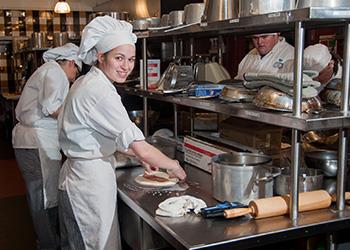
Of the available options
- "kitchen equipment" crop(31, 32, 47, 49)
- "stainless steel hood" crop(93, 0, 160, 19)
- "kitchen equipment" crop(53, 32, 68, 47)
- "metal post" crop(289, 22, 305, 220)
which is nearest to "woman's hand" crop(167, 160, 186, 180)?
"metal post" crop(289, 22, 305, 220)

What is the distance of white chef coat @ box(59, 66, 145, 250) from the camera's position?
1.84 meters

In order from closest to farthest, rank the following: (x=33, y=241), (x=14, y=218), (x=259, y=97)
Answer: (x=259, y=97) → (x=33, y=241) → (x=14, y=218)

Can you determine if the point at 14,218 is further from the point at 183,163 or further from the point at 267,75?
the point at 267,75

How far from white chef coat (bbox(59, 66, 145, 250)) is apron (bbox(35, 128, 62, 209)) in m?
1.19

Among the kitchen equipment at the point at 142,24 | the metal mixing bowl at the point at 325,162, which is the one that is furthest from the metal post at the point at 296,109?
the kitchen equipment at the point at 142,24

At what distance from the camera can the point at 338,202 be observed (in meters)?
1.61

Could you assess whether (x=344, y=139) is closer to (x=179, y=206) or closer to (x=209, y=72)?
(x=179, y=206)

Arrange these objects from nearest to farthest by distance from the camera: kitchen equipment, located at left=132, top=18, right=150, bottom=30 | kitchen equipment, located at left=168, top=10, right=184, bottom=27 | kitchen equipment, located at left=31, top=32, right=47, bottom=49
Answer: kitchen equipment, located at left=168, top=10, right=184, bottom=27
kitchen equipment, located at left=132, top=18, right=150, bottom=30
kitchen equipment, located at left=31, top=32, right=47, bottom=49

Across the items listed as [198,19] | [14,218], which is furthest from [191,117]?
[14,218]

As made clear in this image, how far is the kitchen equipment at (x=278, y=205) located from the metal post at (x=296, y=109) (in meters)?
0.04

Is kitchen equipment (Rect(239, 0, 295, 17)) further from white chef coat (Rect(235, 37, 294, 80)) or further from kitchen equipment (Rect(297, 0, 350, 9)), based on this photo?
white chef coat (Rect(235, 37, 294, 80))

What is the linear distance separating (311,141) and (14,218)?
2.78 metres

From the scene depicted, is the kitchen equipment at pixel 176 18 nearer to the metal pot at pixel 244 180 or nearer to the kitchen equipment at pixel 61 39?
the metal pot at pixel 244 180

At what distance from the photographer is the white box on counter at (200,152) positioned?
2.17 meters
